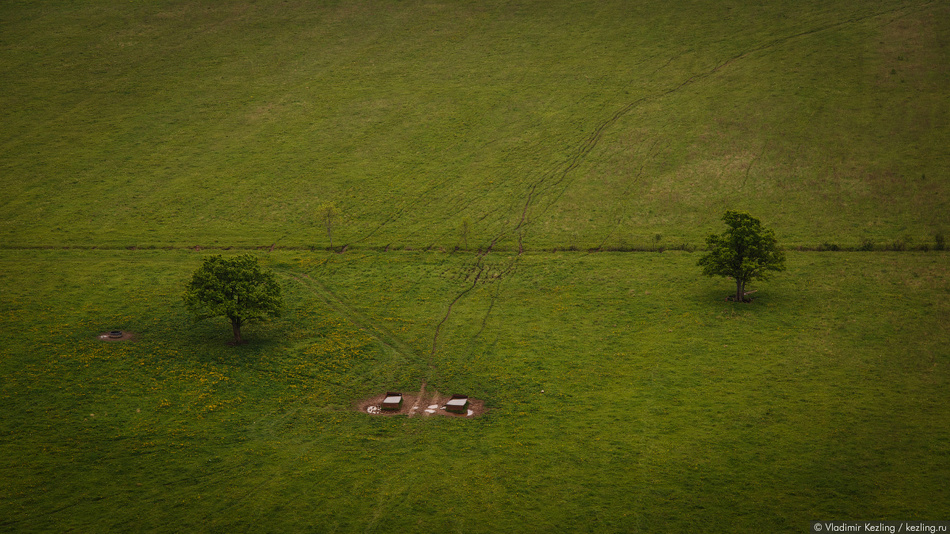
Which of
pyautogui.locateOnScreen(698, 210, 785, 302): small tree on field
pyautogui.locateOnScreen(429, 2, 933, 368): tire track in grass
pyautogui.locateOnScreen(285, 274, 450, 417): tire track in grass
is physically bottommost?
pyautogui.locateOnScreen(285, 274, 450, 417): tire track in grass

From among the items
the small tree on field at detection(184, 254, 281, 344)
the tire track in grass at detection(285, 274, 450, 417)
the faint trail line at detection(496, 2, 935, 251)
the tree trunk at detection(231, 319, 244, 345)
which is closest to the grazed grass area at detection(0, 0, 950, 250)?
the faint trail line at detection(496, 2, 935, 251)

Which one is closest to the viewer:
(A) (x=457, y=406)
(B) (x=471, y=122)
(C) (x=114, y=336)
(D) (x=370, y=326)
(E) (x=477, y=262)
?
(A) (x=457, y=406)

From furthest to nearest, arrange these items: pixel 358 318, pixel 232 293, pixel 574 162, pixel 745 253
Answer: pixel 574 162
pixel 358 318
pixel 745 253
pixel 232 293

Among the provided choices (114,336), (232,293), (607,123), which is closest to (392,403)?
(232,293)

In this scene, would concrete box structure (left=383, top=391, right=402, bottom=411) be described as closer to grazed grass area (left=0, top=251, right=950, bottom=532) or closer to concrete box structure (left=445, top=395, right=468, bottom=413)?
grazed grass area (left=0, top=251, right=950, bottom=532)

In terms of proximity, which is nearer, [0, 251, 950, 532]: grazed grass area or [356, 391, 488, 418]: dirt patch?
[0, 251, 950, 532]: grazed grass area

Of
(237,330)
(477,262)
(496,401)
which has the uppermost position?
(477,262)

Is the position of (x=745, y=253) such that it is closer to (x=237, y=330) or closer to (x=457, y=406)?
(x=457, y=406)
